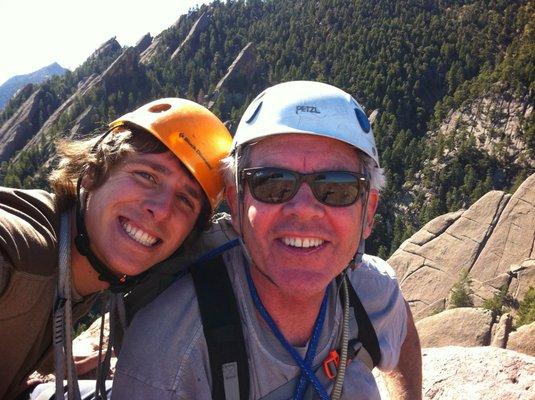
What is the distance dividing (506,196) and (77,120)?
54.7 m

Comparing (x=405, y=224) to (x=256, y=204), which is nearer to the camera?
(x=256, y=204)

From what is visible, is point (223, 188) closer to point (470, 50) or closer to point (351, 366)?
point (351, 366)

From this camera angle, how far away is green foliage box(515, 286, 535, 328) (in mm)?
14783

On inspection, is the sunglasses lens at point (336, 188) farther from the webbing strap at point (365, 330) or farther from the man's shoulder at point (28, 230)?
the man's shoulder at point (28, 230)

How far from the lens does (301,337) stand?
2229mm

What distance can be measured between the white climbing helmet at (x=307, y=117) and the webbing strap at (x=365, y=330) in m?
0.75

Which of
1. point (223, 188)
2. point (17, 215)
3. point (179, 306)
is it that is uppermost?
point (17, 215)

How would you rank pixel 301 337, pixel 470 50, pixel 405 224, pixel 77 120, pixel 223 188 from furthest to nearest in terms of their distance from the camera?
1. pixel 470 50
2. pixel 77 120
3. pixel 405 224
4. pixel 223 188
5. pixel 301 337

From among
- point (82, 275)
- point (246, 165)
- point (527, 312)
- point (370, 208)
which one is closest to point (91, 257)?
point (82, 275)

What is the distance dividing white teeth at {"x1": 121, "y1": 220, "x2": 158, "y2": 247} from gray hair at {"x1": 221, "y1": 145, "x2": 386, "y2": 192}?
0.49 m

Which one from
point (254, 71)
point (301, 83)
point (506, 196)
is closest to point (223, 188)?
point (301, 83)

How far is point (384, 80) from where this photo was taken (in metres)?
69.5

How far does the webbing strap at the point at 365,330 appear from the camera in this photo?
2.38 meters

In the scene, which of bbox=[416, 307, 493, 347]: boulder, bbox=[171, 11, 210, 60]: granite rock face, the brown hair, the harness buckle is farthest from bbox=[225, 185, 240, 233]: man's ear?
bbox=[171, 11, 210, 60]: granite rock face
